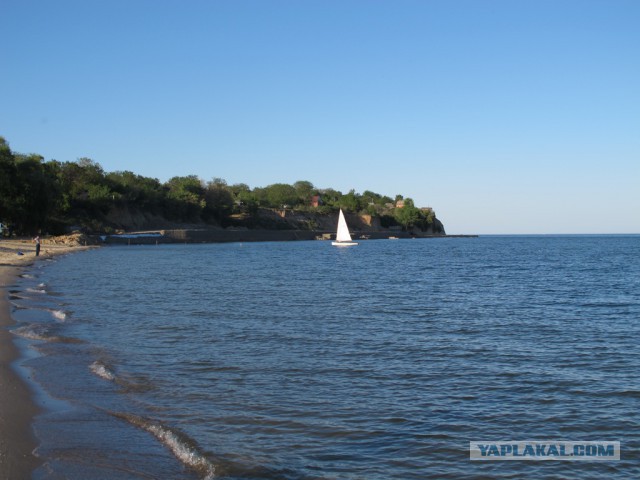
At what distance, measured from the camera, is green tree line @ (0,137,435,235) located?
6581 centimetres

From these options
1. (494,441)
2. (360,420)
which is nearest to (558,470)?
(494,441)

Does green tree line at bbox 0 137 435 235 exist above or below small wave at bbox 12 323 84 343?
above

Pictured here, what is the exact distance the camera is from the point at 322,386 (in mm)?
10766

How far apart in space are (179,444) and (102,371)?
178 inches

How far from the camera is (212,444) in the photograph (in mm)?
7953

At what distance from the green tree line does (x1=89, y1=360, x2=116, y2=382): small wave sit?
56.6m

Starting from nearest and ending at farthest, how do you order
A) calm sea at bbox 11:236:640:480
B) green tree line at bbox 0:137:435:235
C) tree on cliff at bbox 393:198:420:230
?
calm sea at bbox 11:236:640:480, green tree line at bbox 0:137:435:235, tree on cliff at bbox 393:198:420:230

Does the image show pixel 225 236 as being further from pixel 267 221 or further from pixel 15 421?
pixel 15 421

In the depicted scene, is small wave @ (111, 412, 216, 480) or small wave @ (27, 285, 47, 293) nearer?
small wave @ (111, 412, 216, 480)

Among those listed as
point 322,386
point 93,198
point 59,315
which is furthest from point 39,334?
point 93,198

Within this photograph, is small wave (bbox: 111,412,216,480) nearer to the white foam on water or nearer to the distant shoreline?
the white foam on water

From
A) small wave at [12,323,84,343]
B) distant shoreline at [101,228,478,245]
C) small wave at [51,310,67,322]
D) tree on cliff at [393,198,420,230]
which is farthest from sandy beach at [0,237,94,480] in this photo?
tree on cliff at [393,198,420,230]

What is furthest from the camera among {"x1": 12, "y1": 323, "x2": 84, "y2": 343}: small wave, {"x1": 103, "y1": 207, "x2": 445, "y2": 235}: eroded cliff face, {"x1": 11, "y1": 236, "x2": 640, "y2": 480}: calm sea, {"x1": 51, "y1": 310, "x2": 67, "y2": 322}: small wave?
{"x1": 103, "y1": 207, "x2": 445, "y2": 235}: eroded cliff face

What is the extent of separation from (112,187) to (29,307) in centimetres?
9461
